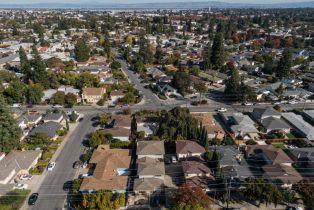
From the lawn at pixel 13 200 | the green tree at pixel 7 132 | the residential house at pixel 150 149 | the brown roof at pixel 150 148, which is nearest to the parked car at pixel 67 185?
the lawn at pixel 13 200

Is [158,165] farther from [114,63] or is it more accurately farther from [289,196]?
[114,63]

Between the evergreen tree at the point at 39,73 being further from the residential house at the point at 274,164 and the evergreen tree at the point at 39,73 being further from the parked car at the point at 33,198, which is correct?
the residential house at the point at 274,164

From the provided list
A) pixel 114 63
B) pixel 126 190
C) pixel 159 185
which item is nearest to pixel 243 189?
pixel 159 185

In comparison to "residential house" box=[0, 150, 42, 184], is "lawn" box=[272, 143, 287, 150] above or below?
below

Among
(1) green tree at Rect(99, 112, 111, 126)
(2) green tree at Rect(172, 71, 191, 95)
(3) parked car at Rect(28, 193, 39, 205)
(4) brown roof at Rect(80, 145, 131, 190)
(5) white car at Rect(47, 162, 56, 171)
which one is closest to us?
(3) parked car at Rect(28, 193, 39, 205)

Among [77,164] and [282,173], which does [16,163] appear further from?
[282,173]

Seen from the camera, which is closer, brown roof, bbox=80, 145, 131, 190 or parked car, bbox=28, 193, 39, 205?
parked car, bbox=28, 193, 39, 205

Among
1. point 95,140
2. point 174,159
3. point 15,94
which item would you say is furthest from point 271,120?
point 15,94

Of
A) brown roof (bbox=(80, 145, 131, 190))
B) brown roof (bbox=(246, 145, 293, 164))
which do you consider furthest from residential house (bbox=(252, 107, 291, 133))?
brown roof (bbox=(80, 145, 131, 190))

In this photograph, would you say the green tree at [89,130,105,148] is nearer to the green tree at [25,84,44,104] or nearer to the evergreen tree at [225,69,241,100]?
the green tree at [25,84,44,104]
